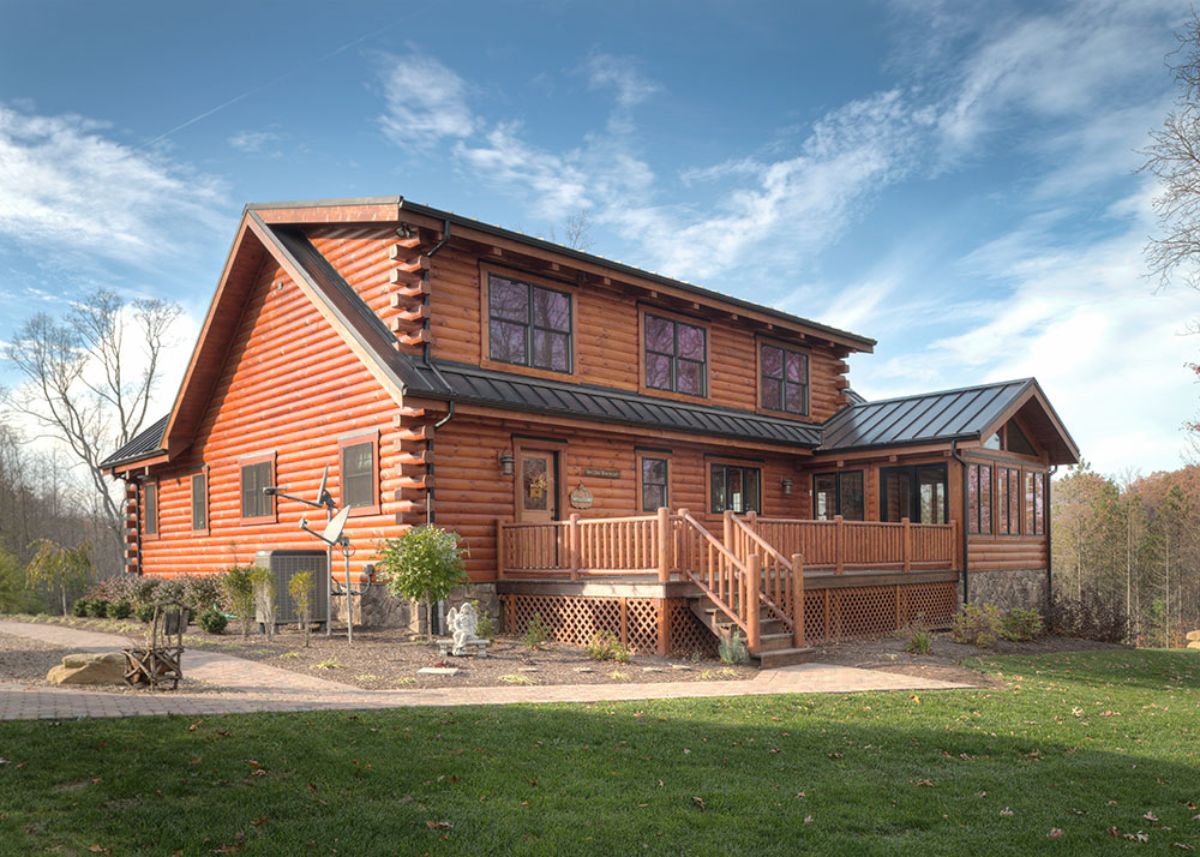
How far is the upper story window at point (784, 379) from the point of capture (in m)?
22.9

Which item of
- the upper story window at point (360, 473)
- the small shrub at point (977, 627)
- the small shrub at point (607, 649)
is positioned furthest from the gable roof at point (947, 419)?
the upper story window at point (360, 473)

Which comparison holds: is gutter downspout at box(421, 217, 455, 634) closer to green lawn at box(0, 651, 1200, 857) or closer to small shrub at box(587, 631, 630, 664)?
small shrub at box(587, 631, 630, 664)

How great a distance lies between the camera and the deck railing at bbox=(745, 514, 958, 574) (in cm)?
1547

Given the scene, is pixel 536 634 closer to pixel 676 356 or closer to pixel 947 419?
pixel 676 356

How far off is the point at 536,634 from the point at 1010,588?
13.5 metres

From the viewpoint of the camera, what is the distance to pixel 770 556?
14430mm

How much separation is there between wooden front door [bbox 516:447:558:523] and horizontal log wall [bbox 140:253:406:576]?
237 cm

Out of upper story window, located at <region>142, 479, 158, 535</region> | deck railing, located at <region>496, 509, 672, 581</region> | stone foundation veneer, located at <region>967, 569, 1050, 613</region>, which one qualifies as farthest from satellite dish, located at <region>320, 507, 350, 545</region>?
stone foundation veneer, located at <region>967, 569, 1050, 613</region>

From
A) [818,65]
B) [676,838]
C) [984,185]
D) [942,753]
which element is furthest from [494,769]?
[984,185]

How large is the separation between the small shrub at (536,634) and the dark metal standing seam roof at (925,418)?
9649mm

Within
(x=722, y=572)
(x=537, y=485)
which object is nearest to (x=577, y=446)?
(x=537, y=485)

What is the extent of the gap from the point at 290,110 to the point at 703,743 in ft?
51.6

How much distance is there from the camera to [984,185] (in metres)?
22.0

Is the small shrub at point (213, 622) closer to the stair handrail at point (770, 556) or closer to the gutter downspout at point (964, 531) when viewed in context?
the stair handrail at point (770, 556)
